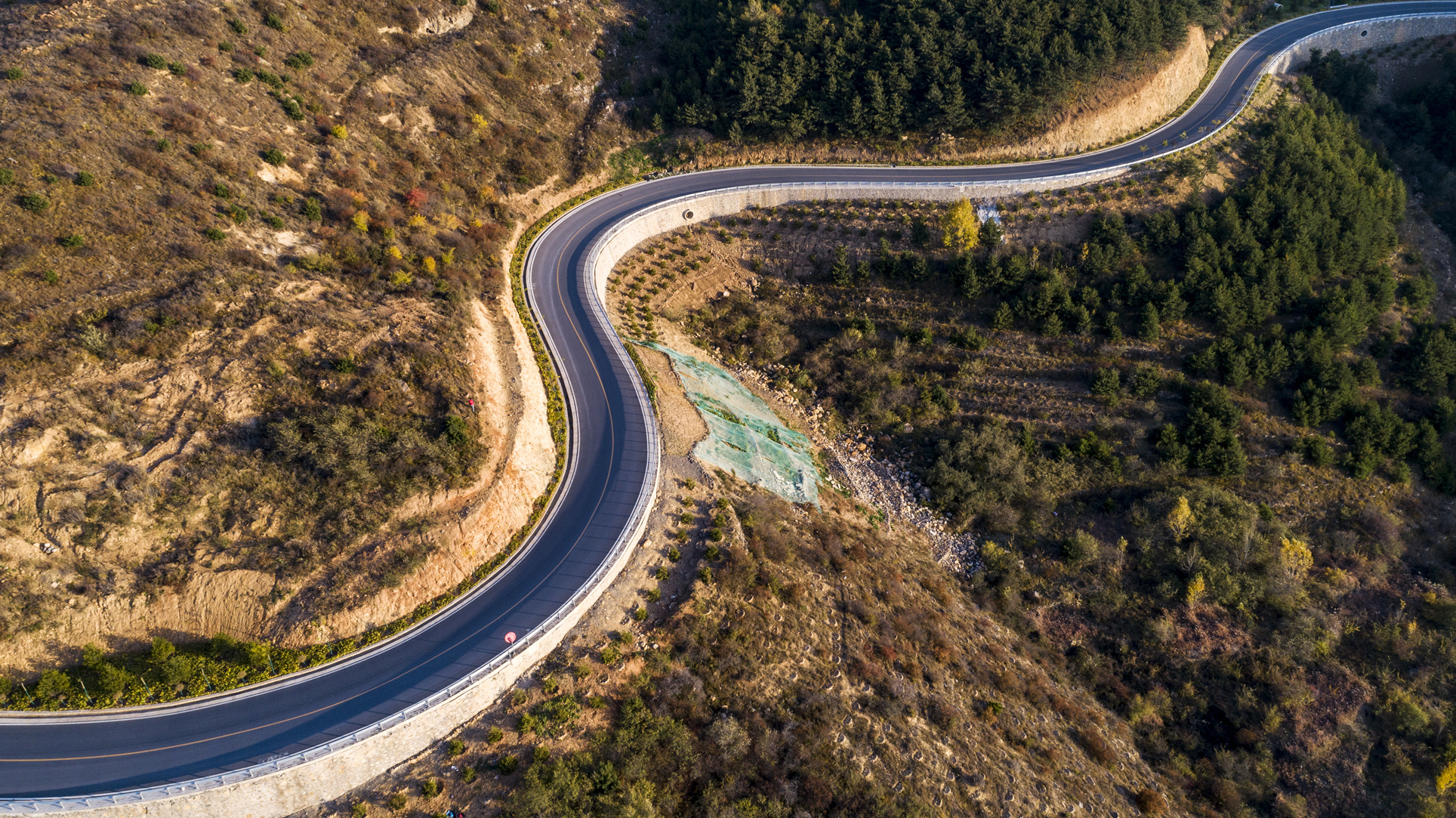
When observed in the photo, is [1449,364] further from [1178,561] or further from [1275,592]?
[1178,561]

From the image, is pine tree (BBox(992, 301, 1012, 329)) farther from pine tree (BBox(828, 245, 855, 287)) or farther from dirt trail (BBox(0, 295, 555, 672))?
dirt trail (BBox(0, 295, 555, 672))

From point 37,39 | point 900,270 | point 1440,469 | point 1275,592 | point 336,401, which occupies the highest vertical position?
point 37,39

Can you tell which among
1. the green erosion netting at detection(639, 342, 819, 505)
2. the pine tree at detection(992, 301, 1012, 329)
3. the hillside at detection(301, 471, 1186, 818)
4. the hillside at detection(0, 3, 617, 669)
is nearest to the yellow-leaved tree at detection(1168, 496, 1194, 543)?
the hillside at detection(301, 471, 1186, 818)

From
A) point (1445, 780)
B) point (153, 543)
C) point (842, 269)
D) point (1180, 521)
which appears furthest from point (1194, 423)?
point (153, 543)

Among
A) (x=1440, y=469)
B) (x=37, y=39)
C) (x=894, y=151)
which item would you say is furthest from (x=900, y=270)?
(x=37, y=39)

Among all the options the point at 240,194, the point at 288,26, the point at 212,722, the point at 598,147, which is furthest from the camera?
the point at 598,147

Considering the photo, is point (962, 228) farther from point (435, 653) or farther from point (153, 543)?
point (153, 543)
